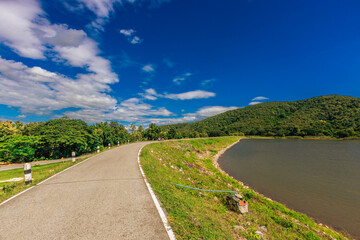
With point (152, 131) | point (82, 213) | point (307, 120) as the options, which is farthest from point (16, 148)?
point (307, 120)

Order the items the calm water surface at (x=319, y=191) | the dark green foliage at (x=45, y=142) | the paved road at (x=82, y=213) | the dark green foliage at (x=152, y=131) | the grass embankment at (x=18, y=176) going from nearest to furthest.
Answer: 1. the paved road at (x=82, y=213)
2. the grass embankment at (x=18, y=176)
3. the calm water surface at (x=319, y=191)
4. the dark green foliage at (x=45, y=142)
5. the dark green foliage at (x=152, y=131)

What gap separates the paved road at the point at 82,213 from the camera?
3188mm

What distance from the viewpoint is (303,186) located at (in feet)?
42.2

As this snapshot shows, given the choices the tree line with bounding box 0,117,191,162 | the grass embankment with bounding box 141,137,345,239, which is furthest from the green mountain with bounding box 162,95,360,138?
the grass embankment with bounding box 141,137,345,239

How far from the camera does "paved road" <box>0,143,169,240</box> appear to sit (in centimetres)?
319

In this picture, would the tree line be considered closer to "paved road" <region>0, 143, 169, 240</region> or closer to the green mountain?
"paved road" <region>0, 143, 169, 240</region>

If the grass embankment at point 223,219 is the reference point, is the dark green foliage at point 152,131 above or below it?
above

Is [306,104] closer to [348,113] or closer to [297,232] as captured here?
[348,113]

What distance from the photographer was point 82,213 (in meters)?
4.04

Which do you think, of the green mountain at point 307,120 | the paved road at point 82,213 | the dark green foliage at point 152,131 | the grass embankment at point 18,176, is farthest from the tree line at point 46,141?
the green mountain at point 307,120

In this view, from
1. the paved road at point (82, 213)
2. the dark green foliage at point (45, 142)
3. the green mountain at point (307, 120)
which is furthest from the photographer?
the green mountain at point (307, 120)

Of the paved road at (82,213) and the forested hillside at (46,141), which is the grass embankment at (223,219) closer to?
the paved road at (82,213)

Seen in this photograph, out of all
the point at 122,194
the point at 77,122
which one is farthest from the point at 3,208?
the point at 77,122

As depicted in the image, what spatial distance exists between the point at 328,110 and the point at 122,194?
147 m
